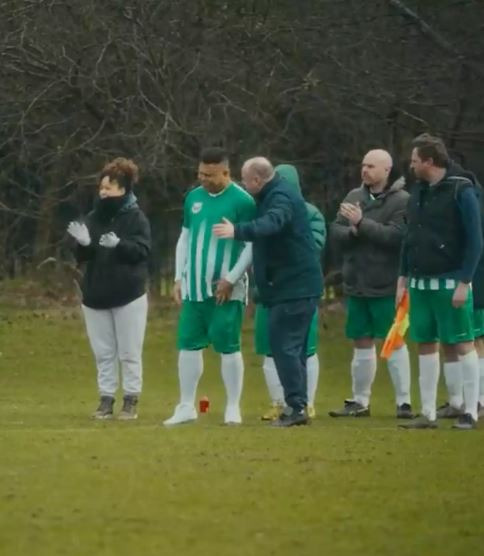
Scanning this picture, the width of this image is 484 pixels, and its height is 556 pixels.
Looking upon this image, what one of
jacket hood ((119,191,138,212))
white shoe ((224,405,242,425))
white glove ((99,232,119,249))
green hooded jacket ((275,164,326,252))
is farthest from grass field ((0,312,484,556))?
jacket hood ((119,191,138,212))

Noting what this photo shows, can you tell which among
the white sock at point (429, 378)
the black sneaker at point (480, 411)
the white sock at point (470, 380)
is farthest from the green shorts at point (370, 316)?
the white sock at point (470, 380)

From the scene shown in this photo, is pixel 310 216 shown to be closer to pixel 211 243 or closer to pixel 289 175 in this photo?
pixel 289 175

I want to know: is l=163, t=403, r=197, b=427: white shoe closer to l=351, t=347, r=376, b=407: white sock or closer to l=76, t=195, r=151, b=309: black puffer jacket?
l=76, t=195, r=151, b=309: black puffer jacket

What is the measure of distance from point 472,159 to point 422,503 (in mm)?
17306

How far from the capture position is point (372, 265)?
16.3 metres

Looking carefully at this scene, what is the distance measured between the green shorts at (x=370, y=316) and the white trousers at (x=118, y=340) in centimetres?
173

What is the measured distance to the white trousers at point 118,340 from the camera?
15.6 meters

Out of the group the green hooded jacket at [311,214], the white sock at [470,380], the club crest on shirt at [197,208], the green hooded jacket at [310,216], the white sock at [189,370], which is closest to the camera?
the white sock at [470,380]

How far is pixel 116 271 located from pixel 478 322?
277 cm

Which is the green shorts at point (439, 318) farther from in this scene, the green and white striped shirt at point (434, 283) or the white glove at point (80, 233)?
the white glove at point (80, 233)

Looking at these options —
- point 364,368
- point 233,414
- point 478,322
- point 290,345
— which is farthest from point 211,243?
point 478,322

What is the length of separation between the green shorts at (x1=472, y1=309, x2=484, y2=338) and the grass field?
99 cm

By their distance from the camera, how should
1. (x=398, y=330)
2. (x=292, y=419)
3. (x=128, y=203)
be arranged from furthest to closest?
(x=128, y=203) → (x=398, y=330) → (x=292, y=419)

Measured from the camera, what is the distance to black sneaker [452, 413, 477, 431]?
46.9ft
